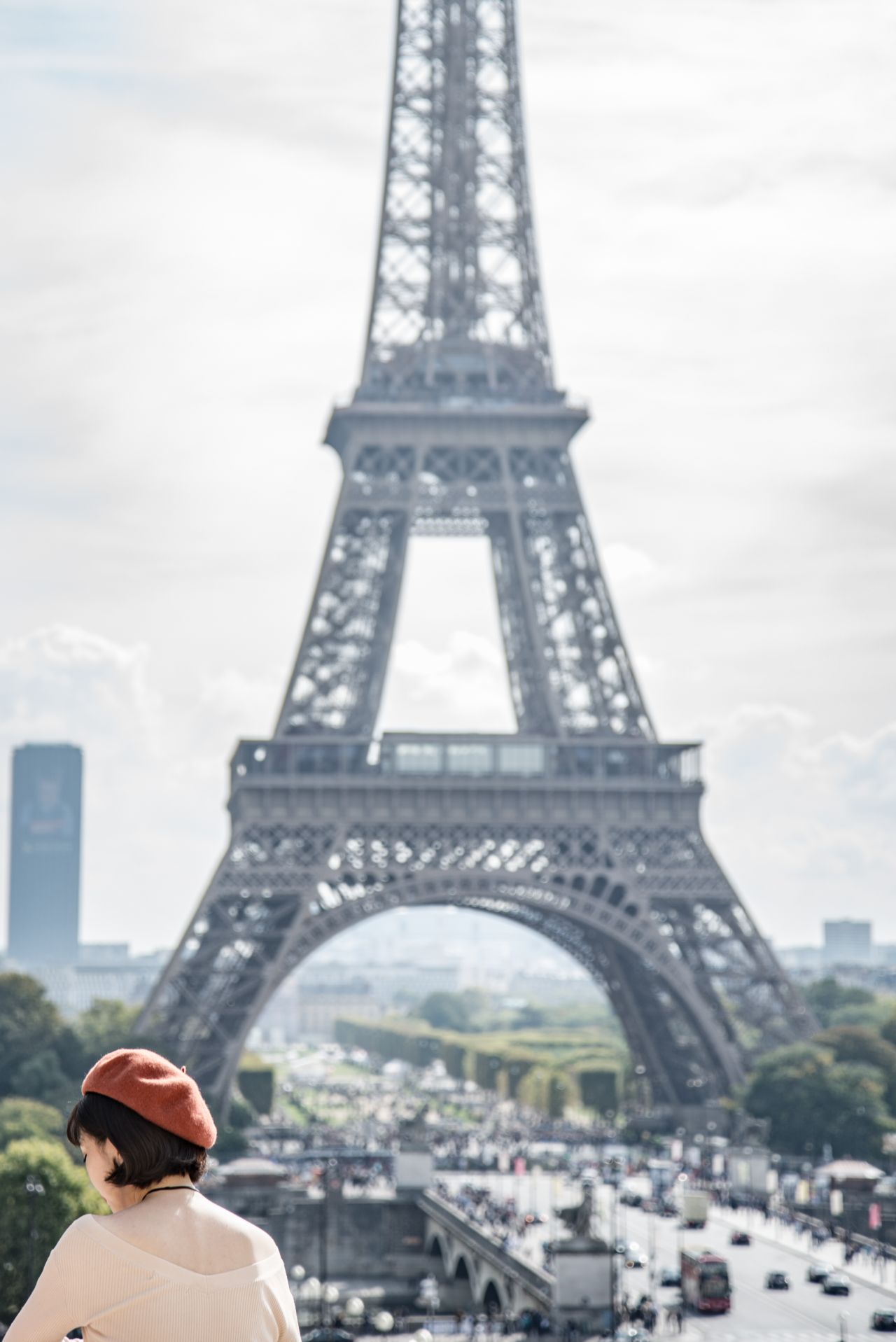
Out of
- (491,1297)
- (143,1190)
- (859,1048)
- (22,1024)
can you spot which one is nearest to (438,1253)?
(491,1297)

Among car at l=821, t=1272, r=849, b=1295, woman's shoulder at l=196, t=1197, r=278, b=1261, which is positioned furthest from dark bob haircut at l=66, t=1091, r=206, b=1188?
car at l=821, t=1272, r=849, b=1295

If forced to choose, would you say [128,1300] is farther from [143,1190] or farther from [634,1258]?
[634,1258]

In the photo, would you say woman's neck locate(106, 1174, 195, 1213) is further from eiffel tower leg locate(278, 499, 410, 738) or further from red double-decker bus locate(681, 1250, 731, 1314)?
eiffel tower leg locate(278, 499, 410, 738)

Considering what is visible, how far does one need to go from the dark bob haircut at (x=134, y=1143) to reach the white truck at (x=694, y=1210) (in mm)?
70160

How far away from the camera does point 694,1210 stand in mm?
74312

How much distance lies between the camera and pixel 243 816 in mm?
82750

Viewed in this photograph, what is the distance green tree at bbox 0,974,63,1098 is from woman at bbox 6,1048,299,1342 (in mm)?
90110

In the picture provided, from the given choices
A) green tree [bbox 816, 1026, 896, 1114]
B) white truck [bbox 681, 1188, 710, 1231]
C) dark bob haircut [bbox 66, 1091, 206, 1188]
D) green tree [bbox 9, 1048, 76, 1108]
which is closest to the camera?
dark bob haircut [bbox 66, 1091, 206, 1188]

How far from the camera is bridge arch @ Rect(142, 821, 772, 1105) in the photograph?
8150 cm

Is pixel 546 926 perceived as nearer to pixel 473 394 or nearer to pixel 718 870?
pixel 718 870

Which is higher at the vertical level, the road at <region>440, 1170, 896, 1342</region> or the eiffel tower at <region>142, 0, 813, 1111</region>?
the eiffel tower at <region>142, 0, 813, 1111</region>

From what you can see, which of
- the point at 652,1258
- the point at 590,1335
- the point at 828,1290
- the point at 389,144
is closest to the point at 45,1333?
the point at 590,1335

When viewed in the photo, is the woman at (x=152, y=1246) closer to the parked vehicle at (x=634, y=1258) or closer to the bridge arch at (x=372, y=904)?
the parked vehicle at (x=634, y=1258)

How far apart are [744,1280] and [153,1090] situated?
2364 inches
